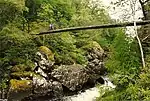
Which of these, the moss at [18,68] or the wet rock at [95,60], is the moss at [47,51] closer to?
the moss at [18,68]

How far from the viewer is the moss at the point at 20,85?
713 inches

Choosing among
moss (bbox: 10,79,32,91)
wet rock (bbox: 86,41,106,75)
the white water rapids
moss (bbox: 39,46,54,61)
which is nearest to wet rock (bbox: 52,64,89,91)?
the white water rapids

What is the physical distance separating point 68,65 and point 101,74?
485 centimetres

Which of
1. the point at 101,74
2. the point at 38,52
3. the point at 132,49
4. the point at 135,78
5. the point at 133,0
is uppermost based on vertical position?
the point at 133,0

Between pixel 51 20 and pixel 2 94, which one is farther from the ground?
pixel 51 20

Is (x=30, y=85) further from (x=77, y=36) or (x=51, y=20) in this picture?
(x=77, y=36)

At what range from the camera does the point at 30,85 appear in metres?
18.6

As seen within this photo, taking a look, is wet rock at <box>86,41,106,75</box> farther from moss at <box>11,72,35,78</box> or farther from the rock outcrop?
moss at <box>11,72,35,78</box>

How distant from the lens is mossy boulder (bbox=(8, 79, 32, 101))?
1791 centimetres

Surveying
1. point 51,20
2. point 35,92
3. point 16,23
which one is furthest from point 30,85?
point 51,20

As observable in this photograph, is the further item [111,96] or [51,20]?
[51,20]

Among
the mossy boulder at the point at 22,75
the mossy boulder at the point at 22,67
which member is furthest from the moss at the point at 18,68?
the mossy boulder at the point at 22,75

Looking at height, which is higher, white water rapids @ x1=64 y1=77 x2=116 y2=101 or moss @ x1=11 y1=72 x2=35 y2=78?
moss @ x1=11 y1=72 x2=35 y2=78

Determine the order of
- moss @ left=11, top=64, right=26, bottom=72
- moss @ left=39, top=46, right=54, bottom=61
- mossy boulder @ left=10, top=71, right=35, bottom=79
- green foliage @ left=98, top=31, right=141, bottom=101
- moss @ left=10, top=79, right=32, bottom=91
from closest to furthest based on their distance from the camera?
green foliage @ left=98, top=31, right=141, bottom=101, moss @ left=10, top=79, right=32, bottom=91, mossy boulder @ left=10, top=71, right=35, bottom=79, moss @ left=11, top=64, right=26, bottom=72, moss @ left=39, top=46, right=54, bottom=61
